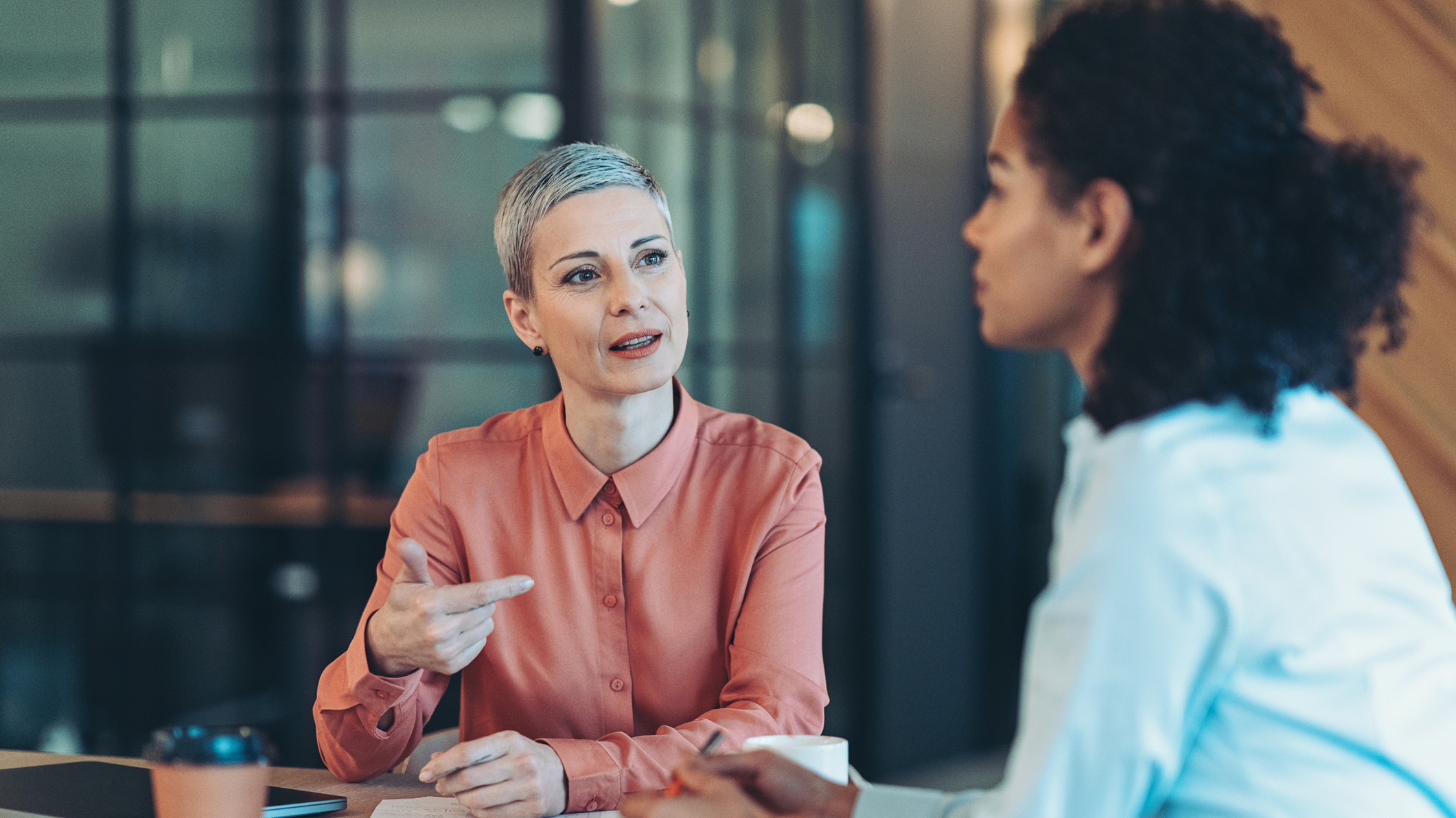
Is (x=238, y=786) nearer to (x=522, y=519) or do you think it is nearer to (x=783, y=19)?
(x=522, y=519)

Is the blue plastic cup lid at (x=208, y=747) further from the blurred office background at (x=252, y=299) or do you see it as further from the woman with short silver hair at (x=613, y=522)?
the blurred office background at (x=252, y=299)

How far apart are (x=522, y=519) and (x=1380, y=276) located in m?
1.06

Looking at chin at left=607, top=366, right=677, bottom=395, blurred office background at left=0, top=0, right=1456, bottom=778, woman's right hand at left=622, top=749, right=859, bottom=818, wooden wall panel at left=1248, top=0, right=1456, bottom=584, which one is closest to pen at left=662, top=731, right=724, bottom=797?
woman's right hand at left=622, top=749, right=859, bottom=818

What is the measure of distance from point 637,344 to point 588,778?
58 centimetres

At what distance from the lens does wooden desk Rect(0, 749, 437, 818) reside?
130 centimetres

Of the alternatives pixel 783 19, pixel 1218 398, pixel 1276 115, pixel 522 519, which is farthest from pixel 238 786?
pixel 783 19

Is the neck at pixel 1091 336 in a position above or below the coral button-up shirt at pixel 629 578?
above

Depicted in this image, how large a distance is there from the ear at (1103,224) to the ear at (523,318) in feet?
3.04

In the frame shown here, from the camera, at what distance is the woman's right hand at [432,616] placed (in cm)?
121

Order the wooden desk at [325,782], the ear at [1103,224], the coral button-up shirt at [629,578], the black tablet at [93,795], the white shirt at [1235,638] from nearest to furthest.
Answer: the white shirt at [1235,638] < the ear at [1103,224] < the black tablet at [93,795] < the wooden desk at [325,782] < the coral button-up shirt at [629,578]

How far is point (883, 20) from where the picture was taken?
172 inches

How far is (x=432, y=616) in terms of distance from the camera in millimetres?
1219

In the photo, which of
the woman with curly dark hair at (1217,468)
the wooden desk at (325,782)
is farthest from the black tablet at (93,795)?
the woman with curly dark hair at (1217,468)

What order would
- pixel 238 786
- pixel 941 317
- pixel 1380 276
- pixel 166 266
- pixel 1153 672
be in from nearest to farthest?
pixel 1153 672, pixel 1380 276, pixel 238 786, pixel 166 266, pixel 941 317
